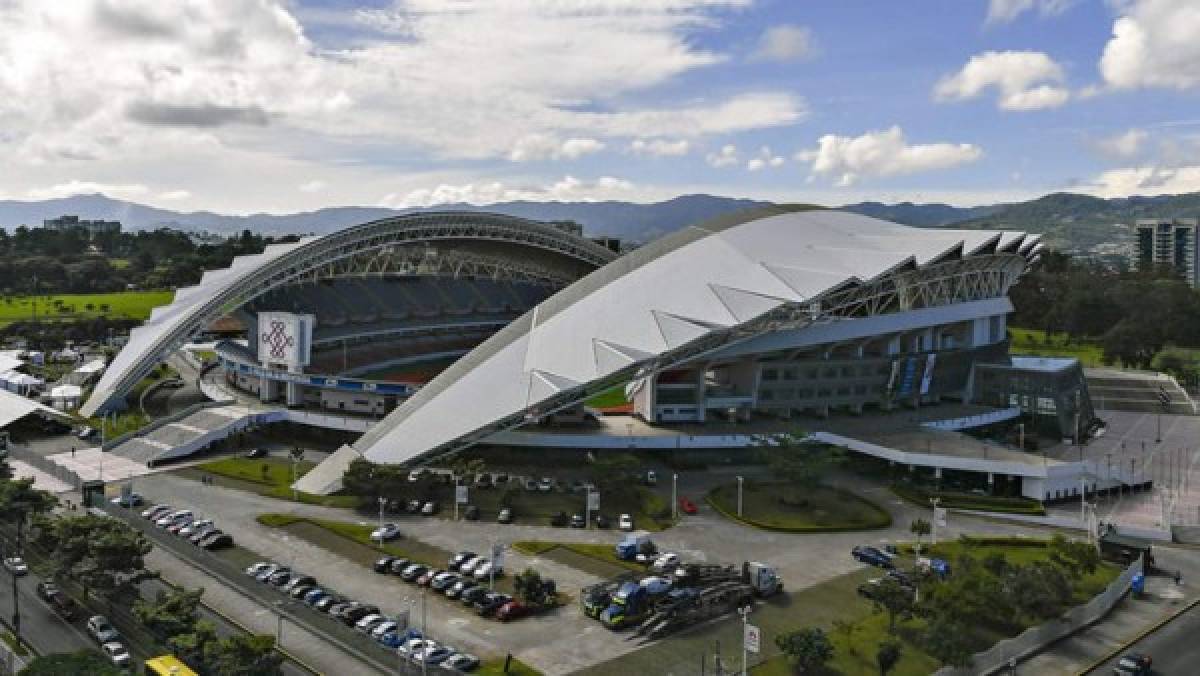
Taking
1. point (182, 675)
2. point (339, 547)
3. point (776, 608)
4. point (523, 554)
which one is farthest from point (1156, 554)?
point (182, 675)

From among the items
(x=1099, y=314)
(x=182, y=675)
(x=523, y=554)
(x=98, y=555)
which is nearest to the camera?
(x=182, y=675)

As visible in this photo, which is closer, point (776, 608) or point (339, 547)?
point (776, 608)

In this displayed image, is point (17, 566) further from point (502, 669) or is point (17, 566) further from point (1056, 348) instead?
point (1056, 348)

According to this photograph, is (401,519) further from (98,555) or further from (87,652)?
(87,652)

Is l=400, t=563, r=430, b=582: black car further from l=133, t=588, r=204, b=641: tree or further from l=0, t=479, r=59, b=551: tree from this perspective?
l=0, t=479, r=59, b=551: tree

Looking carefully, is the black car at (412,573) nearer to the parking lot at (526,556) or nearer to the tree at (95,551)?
the parking lot at (526,556)

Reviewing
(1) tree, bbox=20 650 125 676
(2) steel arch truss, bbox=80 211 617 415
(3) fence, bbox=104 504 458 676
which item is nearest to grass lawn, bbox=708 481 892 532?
(3) fence, bbox=104 504 458 676

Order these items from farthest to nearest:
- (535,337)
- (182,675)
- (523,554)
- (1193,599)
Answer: (535,337), (523,554), (1193,599), (182,675)
